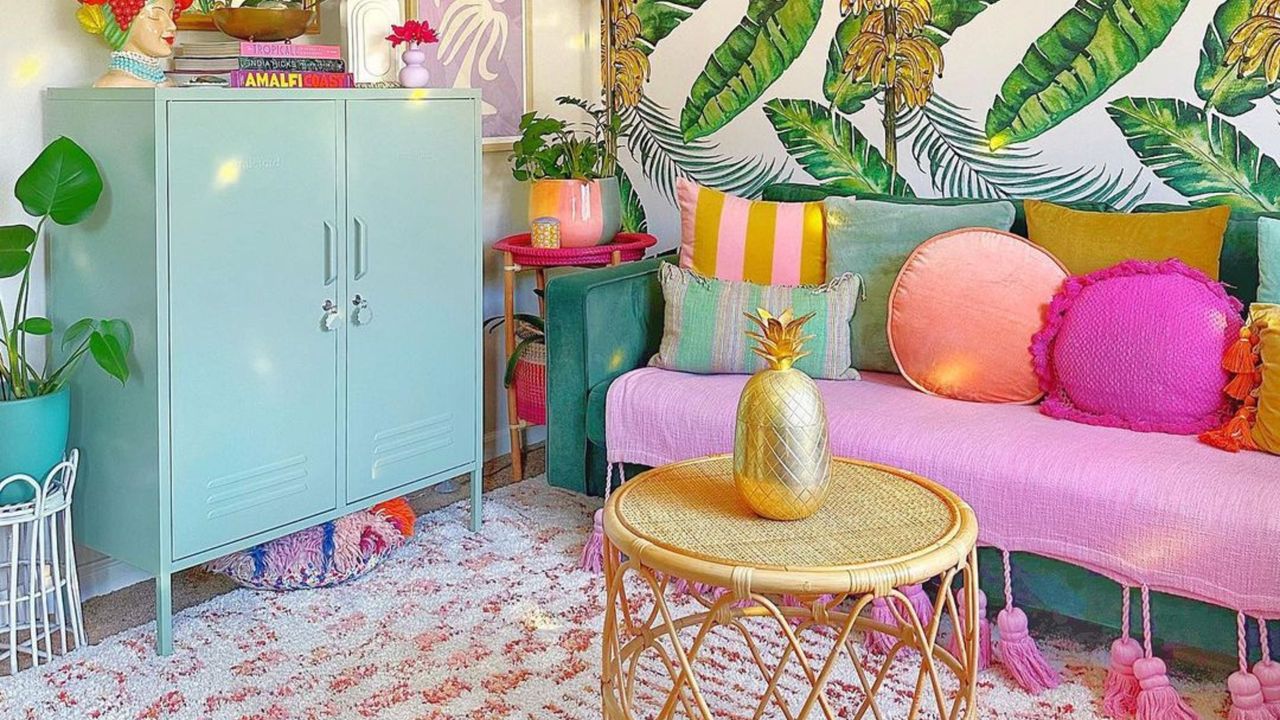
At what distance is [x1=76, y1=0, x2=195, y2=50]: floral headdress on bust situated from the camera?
274 cm

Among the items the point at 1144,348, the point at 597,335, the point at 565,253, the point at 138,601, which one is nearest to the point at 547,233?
the point at 565,253

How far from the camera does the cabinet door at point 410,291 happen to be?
304 centimetres

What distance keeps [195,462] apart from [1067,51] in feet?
7.41

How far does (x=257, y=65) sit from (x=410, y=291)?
621 mm

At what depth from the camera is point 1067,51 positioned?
3.36m

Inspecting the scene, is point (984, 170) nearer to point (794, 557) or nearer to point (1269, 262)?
point (1269, 262)

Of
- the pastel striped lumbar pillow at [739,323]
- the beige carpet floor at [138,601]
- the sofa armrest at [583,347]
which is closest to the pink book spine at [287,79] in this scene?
the sofa armrest at [583,347]

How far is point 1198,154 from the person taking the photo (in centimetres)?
322

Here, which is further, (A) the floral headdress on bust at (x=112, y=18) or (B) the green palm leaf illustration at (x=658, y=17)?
(B) the green palm leaf illustration at (x=658, y=17)

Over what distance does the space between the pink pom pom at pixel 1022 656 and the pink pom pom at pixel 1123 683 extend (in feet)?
0.37

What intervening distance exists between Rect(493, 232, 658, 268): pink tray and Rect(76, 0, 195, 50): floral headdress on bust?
124cm

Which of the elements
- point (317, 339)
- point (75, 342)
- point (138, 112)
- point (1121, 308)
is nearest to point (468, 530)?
point (317, 339)

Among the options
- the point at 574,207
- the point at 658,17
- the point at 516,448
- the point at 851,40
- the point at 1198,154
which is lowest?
the point at 516,448

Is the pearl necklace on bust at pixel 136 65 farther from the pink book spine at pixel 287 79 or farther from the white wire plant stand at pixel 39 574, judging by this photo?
the white wire plant stand at pixel 39 574
